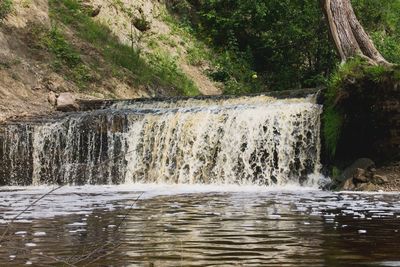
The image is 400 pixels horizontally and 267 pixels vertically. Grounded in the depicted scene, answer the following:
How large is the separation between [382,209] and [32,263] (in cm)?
541

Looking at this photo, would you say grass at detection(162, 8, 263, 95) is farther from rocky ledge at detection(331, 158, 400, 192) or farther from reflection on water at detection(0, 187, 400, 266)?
reflection on water at detection(0, 187, 400, 266)

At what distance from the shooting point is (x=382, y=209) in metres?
8.80

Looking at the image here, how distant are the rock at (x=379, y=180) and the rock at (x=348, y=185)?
411 mm

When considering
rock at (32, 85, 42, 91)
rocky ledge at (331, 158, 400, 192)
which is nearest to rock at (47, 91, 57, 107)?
rock at (32, 85, 42, 91)

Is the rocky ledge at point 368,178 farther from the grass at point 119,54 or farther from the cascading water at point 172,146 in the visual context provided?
the grass at point 119,54

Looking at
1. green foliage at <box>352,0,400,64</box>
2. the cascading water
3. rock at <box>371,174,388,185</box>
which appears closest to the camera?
rock at <box>371,174,388,185</box>

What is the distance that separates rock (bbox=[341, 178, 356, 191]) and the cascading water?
1.90 meters

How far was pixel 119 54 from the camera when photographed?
26703mm

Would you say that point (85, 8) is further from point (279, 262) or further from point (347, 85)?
point (279, 262)

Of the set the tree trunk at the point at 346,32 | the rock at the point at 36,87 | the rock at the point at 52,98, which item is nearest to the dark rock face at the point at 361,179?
the tree trunk at the point at 346,32

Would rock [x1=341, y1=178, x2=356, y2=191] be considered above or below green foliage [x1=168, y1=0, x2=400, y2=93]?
below

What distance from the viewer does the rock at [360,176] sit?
13.4 meters

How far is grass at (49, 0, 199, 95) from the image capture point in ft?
86.4

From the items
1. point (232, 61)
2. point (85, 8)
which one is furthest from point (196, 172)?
point (232, 61)
